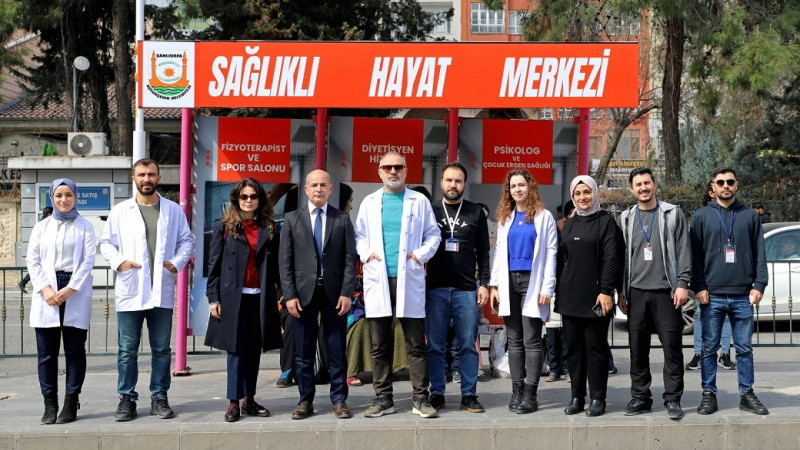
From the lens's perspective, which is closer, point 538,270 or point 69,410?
point 69,410

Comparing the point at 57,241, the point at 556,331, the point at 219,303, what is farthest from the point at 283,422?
the point at 556,331

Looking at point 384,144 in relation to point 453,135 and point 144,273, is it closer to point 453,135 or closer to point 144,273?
point 453,135

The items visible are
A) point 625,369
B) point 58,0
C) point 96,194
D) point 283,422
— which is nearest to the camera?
point 283,422

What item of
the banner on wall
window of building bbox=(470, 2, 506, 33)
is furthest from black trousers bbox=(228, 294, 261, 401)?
window of building bbox=(470, 2, 506, 33)

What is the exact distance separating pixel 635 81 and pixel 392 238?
120 inches

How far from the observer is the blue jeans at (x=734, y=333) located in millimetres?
7434

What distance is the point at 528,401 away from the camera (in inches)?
295

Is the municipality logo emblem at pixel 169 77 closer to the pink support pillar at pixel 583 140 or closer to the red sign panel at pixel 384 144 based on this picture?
the red sign panel at pixel 384 144

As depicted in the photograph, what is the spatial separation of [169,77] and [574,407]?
481cm

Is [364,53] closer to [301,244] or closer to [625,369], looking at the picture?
[301,244]

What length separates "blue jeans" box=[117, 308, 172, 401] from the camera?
7324mm

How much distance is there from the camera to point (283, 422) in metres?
7.15

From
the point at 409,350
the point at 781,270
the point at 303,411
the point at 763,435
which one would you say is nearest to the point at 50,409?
the point at 303,411

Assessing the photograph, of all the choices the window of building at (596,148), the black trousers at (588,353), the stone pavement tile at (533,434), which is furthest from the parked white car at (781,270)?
the window of building at (596,148)
